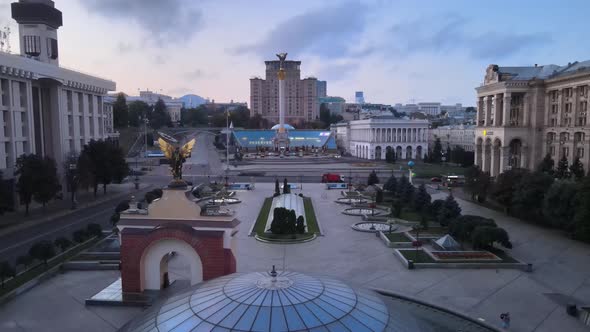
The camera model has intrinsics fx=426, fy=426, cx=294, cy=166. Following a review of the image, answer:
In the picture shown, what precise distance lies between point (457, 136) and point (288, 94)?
64.4 m

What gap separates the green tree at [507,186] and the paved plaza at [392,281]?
3.54 metres

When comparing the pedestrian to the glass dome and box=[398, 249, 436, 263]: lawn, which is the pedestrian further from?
the glass dome

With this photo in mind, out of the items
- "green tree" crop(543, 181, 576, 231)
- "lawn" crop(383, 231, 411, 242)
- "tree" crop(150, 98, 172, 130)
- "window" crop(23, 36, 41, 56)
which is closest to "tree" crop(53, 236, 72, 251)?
"lawn" crop(383, 231, 411, 242)

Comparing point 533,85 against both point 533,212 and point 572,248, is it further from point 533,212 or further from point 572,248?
point 572,248

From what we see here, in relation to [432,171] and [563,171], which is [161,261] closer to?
[563,171]

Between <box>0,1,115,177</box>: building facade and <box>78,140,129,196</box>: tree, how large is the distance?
2822mm

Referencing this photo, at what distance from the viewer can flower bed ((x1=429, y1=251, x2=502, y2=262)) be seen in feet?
63.2

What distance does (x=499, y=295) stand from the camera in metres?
15.8

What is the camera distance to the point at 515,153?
147 feet

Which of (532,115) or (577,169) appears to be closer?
(577,169)

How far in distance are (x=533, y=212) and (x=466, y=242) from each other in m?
8.02

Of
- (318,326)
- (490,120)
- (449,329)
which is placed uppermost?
(490,120)

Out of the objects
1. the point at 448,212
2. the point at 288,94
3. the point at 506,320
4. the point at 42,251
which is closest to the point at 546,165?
the point at 448,212

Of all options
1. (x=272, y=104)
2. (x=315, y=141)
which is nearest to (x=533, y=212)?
(x=315, y=141)
